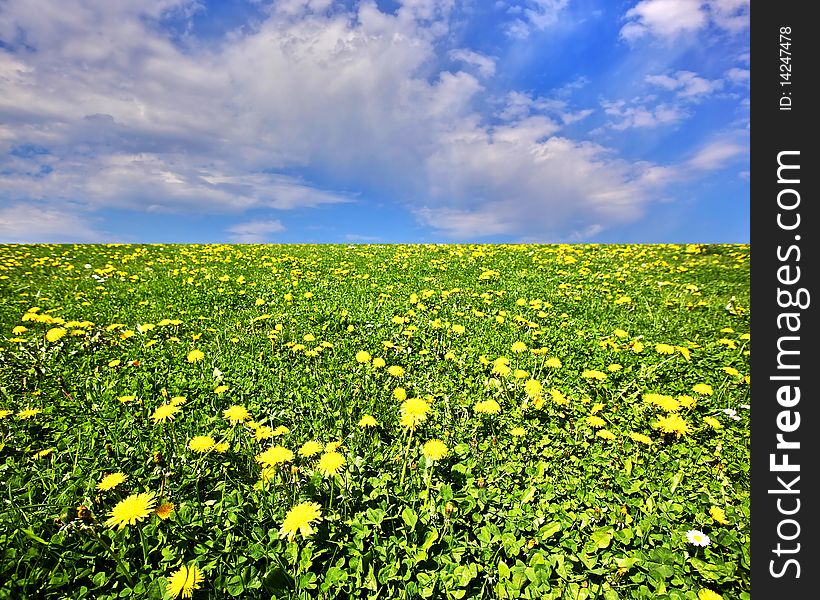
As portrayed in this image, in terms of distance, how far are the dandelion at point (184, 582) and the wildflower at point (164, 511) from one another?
1.24 ft

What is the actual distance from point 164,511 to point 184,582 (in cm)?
51

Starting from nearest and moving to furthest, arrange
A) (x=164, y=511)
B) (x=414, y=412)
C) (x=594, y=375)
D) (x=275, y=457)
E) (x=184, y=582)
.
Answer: (x=184, y=582)
(x=164, y=511)
(x=275, y=457)
(x=414, y=412)
(x=594, y=375)

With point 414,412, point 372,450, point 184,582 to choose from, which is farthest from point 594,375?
point 184,582

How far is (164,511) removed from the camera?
87.2 inches

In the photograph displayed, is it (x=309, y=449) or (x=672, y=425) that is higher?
(x=672, y=425)

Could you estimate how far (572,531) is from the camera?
239 centimetres

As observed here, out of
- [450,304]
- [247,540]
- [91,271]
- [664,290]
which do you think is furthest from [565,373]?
[91,271]

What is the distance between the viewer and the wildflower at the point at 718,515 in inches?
96.2

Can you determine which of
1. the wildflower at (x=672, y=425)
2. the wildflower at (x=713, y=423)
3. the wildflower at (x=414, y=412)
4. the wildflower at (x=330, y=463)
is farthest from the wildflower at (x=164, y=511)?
the wildflower at (x=713, y=423)

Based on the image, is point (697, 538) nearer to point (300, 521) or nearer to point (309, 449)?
point (300, 521)

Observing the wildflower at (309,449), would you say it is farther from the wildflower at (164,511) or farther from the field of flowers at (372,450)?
the wildflower at (164,511)

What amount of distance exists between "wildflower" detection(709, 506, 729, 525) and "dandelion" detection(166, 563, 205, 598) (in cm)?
293

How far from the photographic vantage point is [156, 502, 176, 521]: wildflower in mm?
2197
